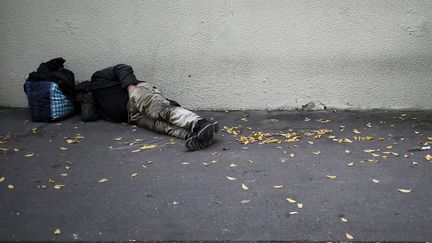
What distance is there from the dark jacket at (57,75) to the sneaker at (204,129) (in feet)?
7.76

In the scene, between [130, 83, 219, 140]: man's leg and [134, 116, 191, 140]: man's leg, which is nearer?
[130, 83, 219, 140]: man's leg

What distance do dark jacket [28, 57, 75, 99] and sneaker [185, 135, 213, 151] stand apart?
244 centimetres

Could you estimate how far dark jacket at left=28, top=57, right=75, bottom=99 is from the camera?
260 inches

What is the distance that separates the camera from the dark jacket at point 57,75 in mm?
6609

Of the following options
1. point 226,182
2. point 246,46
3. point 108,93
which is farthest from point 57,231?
point 246,46

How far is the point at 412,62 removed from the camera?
6.64 m

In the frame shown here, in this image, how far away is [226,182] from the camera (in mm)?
4395

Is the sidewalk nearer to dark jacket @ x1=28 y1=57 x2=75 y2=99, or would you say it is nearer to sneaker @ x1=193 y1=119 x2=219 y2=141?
sneaker @ x1=193 y1=119 x2=219 y2=141

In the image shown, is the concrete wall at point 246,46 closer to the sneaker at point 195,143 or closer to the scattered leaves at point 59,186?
the sneaker at point 195,143

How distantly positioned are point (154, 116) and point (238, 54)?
67.4 inches

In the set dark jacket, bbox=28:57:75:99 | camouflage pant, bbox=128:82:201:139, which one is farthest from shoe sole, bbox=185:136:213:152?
dark jacket, bbox=28:57:75:99

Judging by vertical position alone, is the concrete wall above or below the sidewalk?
above

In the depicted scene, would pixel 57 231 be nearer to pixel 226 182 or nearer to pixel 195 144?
pixel 226 182

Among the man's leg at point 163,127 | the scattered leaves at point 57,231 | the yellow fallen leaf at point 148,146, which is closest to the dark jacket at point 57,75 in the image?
the man's leg at point 163,127
